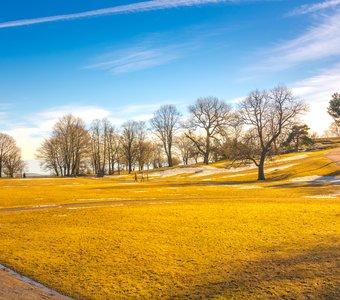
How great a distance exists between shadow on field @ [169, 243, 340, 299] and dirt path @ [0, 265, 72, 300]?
375 cm

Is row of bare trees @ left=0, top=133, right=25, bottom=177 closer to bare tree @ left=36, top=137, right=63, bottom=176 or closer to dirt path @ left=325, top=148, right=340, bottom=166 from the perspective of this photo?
bare tree @ left=36, top=137, right=63, bottom=176

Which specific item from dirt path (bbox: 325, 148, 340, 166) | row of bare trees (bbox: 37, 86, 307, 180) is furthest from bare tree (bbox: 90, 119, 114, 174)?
dirt path (bbox: 325, 148, 340, 166)

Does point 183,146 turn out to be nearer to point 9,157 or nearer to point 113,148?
point 113,148

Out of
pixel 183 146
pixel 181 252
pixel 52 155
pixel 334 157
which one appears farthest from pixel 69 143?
pixel 181 252

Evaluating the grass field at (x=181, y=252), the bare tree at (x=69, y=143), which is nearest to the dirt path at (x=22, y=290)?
the grass field at (x=181, y=252)

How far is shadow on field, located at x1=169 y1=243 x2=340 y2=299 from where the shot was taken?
366 inches

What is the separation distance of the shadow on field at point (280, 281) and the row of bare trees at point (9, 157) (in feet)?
367

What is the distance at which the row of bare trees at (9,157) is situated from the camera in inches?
4313

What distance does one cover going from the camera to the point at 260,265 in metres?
11.6

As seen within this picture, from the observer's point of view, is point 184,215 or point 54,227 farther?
point 184,215

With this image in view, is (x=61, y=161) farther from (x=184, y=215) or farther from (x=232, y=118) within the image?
(x=184, y=215)

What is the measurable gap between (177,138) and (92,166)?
3239 centimetres

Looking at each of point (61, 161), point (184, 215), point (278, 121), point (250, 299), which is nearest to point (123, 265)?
point (250, 299)

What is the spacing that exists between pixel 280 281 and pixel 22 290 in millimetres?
8006
